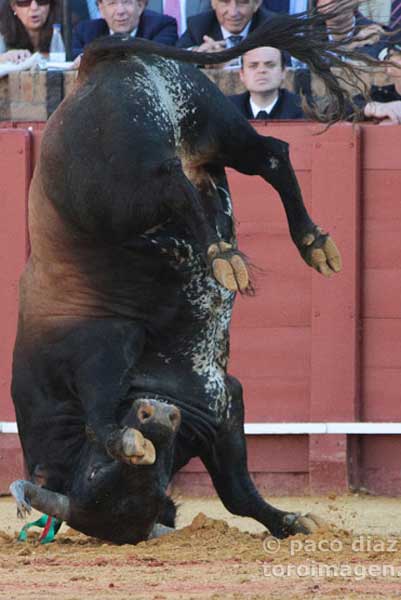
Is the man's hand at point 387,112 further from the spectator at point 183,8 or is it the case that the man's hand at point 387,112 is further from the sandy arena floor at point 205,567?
the sandy arena floor at point 205,567

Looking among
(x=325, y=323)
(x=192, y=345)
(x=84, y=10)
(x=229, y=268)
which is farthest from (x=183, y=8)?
(x=229, y=268)

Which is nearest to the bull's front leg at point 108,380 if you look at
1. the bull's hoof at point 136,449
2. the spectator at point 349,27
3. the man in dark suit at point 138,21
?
the bull's hoof at point 136,449

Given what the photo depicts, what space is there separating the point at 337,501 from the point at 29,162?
2.71 m

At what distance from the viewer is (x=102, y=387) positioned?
5.35m

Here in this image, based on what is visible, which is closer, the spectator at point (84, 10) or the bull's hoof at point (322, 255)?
the bull's hoof at point (322, 255)

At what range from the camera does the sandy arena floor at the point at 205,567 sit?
15.7ft

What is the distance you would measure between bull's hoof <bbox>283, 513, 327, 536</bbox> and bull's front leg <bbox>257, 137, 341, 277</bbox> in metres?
0.98

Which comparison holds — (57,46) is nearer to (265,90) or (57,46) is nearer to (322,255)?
(265,90)

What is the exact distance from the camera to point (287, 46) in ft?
18.1

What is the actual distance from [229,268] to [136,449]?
723mm

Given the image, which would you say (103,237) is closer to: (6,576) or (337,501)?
(6,576)

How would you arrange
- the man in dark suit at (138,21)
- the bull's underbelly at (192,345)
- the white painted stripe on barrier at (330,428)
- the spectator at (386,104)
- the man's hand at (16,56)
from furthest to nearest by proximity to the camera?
the man's hand at (16,56) < the man in dark suit at (138,21) < the spectator at (386,104) < the white painted stripe on barrier at (330,428) < the bull's underbelly at (192,345)

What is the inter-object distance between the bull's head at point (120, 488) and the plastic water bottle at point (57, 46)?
19.2 feet

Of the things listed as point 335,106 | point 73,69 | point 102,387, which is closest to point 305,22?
point 335,106
